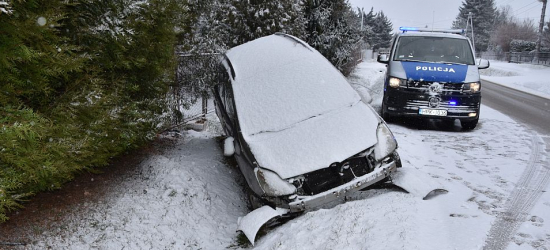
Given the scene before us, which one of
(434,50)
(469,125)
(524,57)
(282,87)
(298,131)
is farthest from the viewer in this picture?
(524,57)

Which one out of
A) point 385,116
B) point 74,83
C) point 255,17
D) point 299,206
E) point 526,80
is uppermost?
point 255,17

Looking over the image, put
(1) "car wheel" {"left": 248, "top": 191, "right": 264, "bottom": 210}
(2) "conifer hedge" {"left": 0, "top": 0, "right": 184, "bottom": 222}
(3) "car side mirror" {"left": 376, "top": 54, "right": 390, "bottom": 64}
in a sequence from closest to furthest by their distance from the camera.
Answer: (2) "conifer hedge" {"left": 0, "top": 0, "right": 184, "bottom": 222}
(1) "car wheel" {"left": 248, "top": 191, "right": 264, "bottom": 210}
(3) "car side mirror" {"left": 376, "top": 54, "right": 390, "bottom": 64}

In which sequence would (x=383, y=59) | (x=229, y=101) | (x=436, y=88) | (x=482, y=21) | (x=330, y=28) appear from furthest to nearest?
(x=482, y=21) → (x=330, y=28) → (x=383, y=59) → (x=436, y=88) → (x=229, y=101)

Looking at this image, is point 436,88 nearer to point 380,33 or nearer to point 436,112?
point 436,112

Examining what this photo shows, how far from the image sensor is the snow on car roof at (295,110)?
4.29 meters

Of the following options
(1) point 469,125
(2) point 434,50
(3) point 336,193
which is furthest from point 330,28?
(3) point 336,193

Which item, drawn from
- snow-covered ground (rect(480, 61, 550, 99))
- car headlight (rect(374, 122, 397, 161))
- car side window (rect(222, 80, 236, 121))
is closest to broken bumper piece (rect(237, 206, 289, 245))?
car headlight (rect(374, 122, 397, 161))

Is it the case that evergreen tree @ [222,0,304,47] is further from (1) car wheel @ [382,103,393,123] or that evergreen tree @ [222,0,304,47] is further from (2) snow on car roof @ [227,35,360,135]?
(2) snow on car roof @ [227,35,360,135]

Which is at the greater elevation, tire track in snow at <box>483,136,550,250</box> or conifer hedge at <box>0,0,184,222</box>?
conifer hedge at <box>0,0,184,222</box>

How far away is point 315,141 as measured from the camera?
441cm

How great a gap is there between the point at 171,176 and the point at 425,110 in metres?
5.08

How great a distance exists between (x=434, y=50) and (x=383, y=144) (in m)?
5.08

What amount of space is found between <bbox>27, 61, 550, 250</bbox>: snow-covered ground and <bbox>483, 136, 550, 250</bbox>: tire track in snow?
17mm

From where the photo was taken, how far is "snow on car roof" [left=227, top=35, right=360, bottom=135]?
491 centimetres
